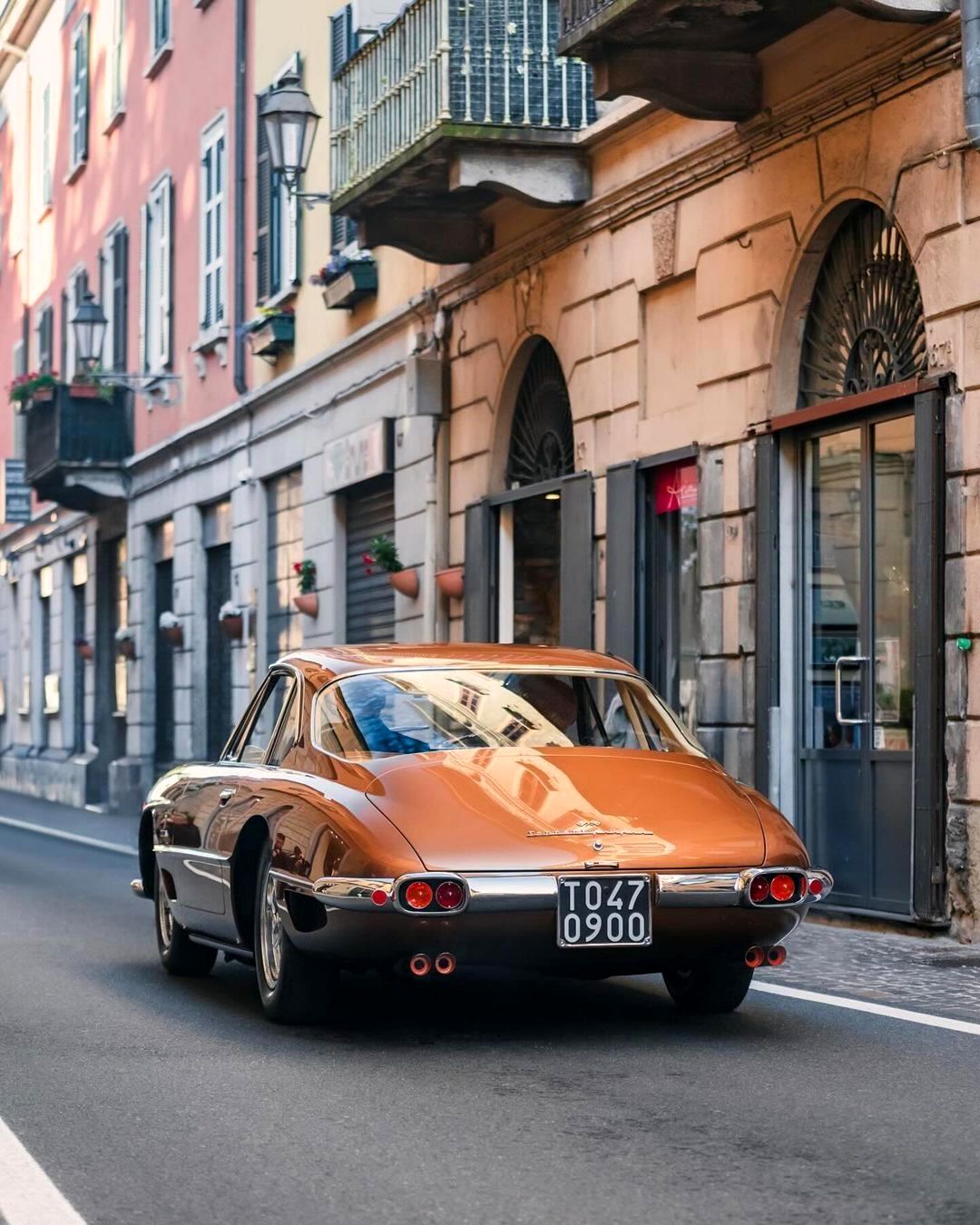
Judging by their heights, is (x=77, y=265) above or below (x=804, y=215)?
above

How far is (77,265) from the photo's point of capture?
123 feet

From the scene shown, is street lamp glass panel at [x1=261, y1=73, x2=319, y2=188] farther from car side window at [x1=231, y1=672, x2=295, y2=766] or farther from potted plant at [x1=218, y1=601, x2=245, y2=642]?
car side window at [x1=231, y1=672, x2=295, y2=766]

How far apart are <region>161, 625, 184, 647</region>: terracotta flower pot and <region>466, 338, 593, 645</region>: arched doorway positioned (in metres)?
10.7

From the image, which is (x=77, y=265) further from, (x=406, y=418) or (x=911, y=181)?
(x=911, y=181)

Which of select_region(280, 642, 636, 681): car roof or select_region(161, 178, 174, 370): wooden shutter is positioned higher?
select_region(161, 178, 174, 370): wooden shutter

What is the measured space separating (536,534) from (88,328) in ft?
43.6

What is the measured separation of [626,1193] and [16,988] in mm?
5122

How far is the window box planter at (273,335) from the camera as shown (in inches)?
1001

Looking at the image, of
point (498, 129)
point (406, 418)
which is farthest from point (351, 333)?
point (498, 129)

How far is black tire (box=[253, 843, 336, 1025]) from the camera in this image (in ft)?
27.9

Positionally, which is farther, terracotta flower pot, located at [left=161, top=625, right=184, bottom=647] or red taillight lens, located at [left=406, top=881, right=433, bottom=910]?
terracotta flower pot, located at [left=161, top=625, right=184, bottom=647]

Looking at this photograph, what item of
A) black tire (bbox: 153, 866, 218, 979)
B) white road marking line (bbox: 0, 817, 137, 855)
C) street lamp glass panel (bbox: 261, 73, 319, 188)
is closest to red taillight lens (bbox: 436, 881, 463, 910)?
black tire (bbox: 153, 866, 218, 979)

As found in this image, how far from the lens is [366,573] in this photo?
22797 mm

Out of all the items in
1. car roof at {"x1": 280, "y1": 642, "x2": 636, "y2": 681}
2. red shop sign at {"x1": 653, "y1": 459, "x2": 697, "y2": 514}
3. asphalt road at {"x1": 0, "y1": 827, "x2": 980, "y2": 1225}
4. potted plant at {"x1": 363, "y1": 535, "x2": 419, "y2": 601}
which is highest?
red shop sign at {"x1": 653, "y1": 459, "x2": 697, "y2": 514}
